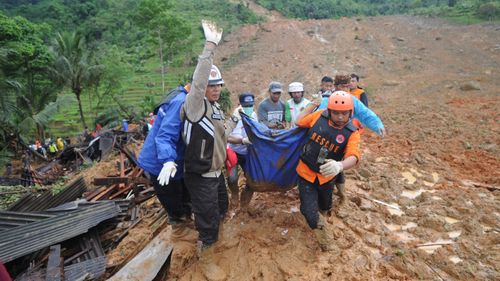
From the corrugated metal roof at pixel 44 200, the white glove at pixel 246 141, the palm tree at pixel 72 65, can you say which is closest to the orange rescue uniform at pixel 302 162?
the white glove at pixel 246 141

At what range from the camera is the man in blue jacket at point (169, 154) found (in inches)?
109

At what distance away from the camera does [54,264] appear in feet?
12.0

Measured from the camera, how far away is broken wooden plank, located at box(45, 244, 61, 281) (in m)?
3.49

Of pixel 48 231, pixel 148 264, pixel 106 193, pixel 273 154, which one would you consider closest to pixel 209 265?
pixel 148 264

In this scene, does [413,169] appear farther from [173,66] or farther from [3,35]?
[173,66]

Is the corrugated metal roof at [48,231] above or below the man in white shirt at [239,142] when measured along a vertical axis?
below

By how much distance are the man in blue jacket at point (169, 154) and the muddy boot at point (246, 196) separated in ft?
2.30

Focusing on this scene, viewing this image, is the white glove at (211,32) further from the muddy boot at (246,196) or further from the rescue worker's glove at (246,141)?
the muddy boot at (246,196)

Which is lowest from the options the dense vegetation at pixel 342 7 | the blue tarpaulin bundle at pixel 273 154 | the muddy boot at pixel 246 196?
the muddy boot at pixel 246 196

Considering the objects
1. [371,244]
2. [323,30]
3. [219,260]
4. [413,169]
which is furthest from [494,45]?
[219,260]

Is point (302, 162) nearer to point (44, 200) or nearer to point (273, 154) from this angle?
point (273, 154)

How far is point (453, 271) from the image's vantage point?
9.87 feet

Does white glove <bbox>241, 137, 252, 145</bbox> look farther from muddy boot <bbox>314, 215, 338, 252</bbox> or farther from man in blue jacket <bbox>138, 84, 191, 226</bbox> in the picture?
muddy boot <bbox>314, 215, 338, 252</bbox>

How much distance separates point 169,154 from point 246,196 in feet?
4.72
